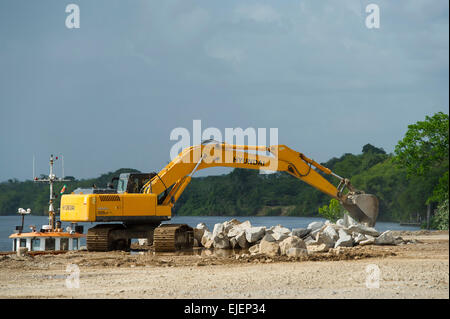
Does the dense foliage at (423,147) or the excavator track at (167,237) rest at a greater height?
the dense foliage at (423,147)

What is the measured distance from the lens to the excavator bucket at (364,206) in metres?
23.7

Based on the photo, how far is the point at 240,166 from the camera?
22656 millimetres

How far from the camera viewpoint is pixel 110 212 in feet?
66.3

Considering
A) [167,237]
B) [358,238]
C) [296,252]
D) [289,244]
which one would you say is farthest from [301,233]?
[296,252]

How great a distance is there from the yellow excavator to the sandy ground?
8.61 feet

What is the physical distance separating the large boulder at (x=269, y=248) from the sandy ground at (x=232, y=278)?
4.66 feet

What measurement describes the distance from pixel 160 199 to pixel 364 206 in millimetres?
7387

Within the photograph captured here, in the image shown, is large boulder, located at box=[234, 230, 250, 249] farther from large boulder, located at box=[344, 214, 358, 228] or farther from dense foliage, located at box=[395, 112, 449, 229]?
dense foliage, located at box=[395, 112, 449, 229]

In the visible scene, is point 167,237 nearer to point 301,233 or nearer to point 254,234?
point 254,234

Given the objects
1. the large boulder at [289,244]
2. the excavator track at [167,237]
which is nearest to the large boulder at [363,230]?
the large boulder at [289,244]

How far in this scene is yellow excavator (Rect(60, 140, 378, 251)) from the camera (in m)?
20.3

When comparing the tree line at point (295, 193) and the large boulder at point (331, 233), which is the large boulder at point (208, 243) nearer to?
the large boulder at point (331, 233)

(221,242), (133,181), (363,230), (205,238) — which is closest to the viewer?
(133,181)
